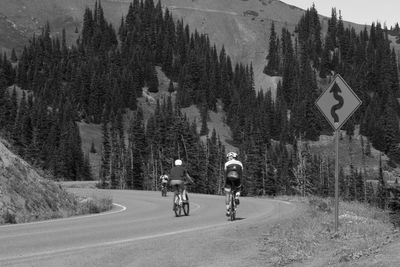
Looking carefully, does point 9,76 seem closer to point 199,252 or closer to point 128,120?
point 128,120

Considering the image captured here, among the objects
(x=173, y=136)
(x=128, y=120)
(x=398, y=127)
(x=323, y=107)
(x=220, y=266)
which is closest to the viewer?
(x=220, y=266)

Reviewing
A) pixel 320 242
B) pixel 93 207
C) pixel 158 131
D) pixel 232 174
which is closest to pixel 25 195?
pixel 93 207

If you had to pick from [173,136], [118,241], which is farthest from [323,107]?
[173,136]

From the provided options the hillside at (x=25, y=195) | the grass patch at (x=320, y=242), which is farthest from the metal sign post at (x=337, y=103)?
the hillside at (x=25, y=195)

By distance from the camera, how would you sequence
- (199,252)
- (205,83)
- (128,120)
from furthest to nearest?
→ (205,83), (128,120), (199,252)

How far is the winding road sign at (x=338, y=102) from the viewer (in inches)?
462

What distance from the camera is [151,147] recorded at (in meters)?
116

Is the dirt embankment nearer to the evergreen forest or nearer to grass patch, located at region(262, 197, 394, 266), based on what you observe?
grass patch, located at region(262, 197, 394, 266)

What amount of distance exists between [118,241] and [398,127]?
184m

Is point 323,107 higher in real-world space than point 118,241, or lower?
higher

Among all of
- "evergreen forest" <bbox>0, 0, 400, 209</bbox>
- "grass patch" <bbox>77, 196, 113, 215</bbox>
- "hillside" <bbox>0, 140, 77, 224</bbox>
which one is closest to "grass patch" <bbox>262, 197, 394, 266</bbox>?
"hillside" <bbox>0, 140, 77, 224</bbox>

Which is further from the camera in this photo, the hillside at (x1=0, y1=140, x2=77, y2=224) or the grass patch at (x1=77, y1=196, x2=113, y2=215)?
the grass patch at (x1=77, y1=196, x2=113, y2=215)

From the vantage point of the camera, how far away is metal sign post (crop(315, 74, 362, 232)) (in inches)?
461

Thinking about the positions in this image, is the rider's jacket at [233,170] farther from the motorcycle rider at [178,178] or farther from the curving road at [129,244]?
the motorcycle rider at [178,178]
